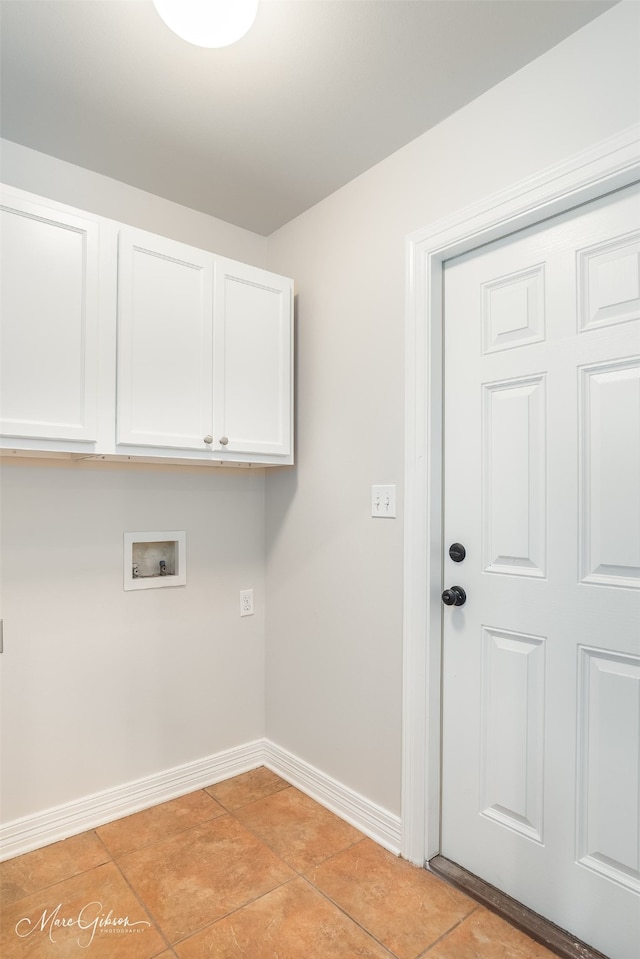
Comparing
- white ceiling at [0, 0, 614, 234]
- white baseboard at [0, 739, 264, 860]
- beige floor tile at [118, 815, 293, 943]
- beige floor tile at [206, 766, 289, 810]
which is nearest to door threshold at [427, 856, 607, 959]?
beige floor tile at [118, 815, 293, 943]

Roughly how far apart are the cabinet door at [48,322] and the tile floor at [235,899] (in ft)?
4.41

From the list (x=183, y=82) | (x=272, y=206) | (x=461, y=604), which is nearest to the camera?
(x=183, y=82)

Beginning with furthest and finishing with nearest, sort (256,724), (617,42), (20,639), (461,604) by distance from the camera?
(256,724) < (20,639) < (461,604) < (617,42)

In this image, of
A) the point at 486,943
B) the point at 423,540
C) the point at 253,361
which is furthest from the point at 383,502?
the point at 486,943

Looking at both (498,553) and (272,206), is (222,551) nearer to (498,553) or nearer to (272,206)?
(498,553)

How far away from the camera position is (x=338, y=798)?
6.94ft

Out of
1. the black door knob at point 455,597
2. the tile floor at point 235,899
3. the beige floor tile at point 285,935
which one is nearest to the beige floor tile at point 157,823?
the tile floor at point 235,899

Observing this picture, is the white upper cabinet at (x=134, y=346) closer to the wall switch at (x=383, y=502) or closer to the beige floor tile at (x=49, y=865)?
the wall switch at (x=383, y=502)

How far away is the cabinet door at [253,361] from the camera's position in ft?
6.73

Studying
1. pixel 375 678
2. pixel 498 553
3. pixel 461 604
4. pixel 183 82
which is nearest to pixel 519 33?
pixel 183 82

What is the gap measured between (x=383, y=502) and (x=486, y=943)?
49.7 inches

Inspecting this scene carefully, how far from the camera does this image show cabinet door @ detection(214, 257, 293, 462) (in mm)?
2053

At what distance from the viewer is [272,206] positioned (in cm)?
232

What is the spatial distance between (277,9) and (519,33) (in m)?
0.63
